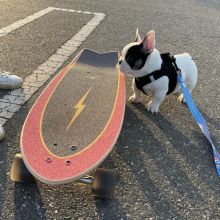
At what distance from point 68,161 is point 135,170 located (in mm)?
665

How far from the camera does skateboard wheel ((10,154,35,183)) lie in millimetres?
2426

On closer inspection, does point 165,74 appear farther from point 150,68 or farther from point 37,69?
point 37,69

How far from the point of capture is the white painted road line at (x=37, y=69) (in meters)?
3.47

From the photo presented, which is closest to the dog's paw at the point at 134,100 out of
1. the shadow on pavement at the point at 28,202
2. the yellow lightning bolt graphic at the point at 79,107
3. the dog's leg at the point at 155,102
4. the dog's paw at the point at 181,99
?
the dog's leg at the point at 155,102

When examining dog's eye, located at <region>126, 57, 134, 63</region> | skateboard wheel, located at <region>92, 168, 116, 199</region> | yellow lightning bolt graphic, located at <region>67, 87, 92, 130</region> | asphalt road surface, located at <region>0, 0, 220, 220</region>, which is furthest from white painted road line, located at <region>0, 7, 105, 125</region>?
skateboard wheel, located at <region>92, 168, 116, 199</region>

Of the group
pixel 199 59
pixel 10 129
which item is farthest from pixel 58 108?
pixel 199 59

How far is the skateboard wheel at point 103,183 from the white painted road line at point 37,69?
4.12 feet

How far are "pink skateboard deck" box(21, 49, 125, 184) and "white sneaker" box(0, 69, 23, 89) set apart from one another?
54 centimetres

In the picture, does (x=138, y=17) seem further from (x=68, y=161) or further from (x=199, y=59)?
(x=68, y=161)

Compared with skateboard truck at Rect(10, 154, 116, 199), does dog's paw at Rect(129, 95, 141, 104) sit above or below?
below

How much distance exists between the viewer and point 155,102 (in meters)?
3.55

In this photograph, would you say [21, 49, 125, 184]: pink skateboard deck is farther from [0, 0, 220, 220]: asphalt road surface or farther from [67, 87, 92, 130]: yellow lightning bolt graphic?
[0, 0, 220, 220]: asphalt road surface

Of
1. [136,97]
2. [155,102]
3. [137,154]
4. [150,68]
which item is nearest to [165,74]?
[150,68]

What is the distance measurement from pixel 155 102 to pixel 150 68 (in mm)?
384
